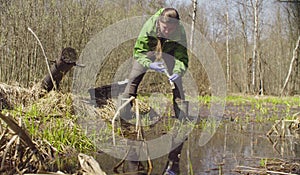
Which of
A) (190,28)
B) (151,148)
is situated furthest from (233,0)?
(151,148)

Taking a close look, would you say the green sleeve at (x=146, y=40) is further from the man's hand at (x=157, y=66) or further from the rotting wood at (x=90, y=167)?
the rotting wood at (x=90, y=167)

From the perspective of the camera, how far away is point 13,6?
24.5 ft

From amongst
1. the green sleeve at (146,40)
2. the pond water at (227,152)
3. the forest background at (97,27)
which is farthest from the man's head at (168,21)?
the forest background at (97,27)

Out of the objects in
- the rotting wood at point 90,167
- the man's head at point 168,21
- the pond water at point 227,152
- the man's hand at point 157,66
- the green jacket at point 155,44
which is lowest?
the pond water at point 227,152

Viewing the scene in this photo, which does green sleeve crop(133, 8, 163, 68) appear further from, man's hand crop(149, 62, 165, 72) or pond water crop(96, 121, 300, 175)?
pond water crop(96, 121, 300, 175)

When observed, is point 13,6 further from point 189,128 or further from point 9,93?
point 189,128

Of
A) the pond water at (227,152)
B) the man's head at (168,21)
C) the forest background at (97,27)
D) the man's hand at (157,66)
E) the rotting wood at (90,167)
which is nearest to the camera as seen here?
the rotting wood at (90,167)

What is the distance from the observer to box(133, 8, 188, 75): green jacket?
473cm

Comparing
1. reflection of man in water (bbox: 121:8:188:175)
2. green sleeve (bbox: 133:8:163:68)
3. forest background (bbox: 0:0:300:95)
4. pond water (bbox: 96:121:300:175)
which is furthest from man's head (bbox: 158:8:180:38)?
forest background (bbox: 0:0:300:95)

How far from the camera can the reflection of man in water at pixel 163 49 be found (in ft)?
15.3

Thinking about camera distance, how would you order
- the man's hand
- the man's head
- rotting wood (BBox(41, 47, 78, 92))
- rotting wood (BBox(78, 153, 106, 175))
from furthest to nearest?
rotting wood (BBox(41, 47, 78, 92)) < the man's hand < the man's head < rotting wood (BBox(78, 153, 106, 175))

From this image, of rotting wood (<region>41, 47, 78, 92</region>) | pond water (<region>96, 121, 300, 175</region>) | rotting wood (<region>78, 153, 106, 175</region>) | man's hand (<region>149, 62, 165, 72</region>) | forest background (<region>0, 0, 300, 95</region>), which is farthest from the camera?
forest background (<region>0, 0, 300, 95</region>)

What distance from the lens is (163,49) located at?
4.91 metres

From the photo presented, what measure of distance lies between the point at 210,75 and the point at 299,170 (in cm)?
1124
